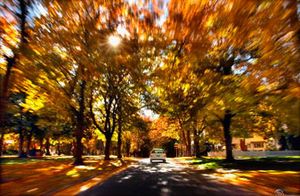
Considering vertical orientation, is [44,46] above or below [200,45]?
above

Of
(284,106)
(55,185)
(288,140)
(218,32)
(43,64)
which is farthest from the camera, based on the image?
(288,140)

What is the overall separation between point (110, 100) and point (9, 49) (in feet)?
79.9

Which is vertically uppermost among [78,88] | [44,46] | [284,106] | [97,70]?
[78,88]

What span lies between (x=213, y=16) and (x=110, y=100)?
Answer: 3025 cm

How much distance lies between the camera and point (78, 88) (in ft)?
105

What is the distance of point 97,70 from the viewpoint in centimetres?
1457

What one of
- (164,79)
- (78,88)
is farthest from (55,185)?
(78,88)

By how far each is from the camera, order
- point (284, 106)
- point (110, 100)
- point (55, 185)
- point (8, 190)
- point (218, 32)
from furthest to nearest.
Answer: point (110, 100) → point (55, 185) → point (8, 190) → point (218, 32) → point (284, 106)

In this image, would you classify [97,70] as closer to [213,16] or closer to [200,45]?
[200,45]

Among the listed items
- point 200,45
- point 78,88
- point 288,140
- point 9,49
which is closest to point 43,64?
point 9,49

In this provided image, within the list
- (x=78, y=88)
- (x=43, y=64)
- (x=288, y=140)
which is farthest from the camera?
(x=288, y=140)

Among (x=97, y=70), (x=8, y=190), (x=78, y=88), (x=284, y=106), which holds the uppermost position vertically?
(x=78, y=88)

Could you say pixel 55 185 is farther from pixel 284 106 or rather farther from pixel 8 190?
pixel 284 106

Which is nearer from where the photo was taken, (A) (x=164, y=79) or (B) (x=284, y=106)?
(B) (x=284, y=106)
